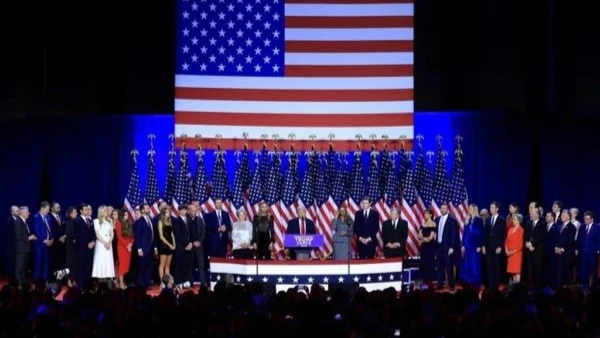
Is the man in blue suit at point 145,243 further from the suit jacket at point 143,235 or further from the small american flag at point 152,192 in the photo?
the small american flag at point 152,192

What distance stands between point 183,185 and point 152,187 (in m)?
0.63

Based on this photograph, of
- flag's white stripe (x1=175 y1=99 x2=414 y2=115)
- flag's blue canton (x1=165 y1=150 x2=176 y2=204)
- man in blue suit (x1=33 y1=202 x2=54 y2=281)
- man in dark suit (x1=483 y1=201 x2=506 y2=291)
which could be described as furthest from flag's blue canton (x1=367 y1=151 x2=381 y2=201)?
man in blue suit (x1=33 y1=202 x2=54 y2=281)

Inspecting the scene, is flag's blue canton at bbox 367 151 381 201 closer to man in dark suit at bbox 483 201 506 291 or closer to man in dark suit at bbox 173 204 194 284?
man in dark suit at bbox 483 201 506 291

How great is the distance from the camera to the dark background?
26.1 m

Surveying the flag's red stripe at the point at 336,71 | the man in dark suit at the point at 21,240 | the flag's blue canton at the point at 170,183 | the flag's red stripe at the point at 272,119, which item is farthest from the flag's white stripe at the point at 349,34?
the man in dark suit at the point at 21,240

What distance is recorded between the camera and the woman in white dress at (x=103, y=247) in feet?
78.9

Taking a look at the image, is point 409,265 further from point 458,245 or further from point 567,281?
point 567,281

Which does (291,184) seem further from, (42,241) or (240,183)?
(42,241)

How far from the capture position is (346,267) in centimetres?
2239

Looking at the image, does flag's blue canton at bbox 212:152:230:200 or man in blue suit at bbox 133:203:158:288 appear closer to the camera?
man in blue suit at bbox 133:203:158:288

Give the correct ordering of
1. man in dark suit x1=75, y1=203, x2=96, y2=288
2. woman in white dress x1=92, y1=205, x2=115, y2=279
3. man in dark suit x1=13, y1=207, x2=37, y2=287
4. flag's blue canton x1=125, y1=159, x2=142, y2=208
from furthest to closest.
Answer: flag's blue canton x1=125, y1=159, x2=142, y2=208, man in dark suit x1=13, y1=207, x2=37, y2=287, man in dark suit x1=75, y1=203, x2=96, y2=288, woman in white dress x1=92, y1=205, x2=115, y2=279

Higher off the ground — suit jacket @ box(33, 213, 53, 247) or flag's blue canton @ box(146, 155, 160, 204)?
flag's blue canton @ box(146, 155, 160, 204)

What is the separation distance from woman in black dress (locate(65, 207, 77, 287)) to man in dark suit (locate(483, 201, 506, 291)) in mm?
7755

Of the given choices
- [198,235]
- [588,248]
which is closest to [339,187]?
[198,235]
